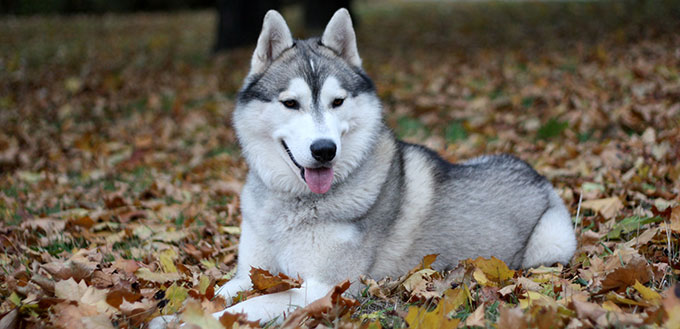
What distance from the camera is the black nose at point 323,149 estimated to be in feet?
10.0

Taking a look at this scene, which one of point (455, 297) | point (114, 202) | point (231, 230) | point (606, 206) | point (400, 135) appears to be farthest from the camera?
point (400, 135)

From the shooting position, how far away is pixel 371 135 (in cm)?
348

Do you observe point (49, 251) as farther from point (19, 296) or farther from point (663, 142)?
point (663, 142)

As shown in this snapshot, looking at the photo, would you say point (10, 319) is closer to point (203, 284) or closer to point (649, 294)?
point (203, 284)

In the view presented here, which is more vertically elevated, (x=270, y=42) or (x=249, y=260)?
(x=270, y=42)

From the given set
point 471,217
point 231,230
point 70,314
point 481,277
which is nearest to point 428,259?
point 481,277

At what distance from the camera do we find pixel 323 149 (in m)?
3.05

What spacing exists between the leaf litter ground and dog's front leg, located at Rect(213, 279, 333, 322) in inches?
3.6

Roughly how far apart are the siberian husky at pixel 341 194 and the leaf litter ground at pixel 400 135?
22 centimetres

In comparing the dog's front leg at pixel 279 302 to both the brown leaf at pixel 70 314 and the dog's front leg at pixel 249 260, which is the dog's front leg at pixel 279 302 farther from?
the brown leaf at pixel 70 314

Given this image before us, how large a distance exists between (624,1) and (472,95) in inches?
401

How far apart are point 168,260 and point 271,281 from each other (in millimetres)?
1063

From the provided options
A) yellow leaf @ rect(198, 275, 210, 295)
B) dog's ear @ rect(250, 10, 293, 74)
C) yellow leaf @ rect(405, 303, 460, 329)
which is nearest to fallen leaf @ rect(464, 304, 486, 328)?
yellow leaf @ rect(405, 303, 460, 329)

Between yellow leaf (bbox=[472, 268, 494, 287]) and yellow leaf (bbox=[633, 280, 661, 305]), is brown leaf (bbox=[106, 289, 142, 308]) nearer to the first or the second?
yellow leaf (bbox=[472, 268, 494, 287])
